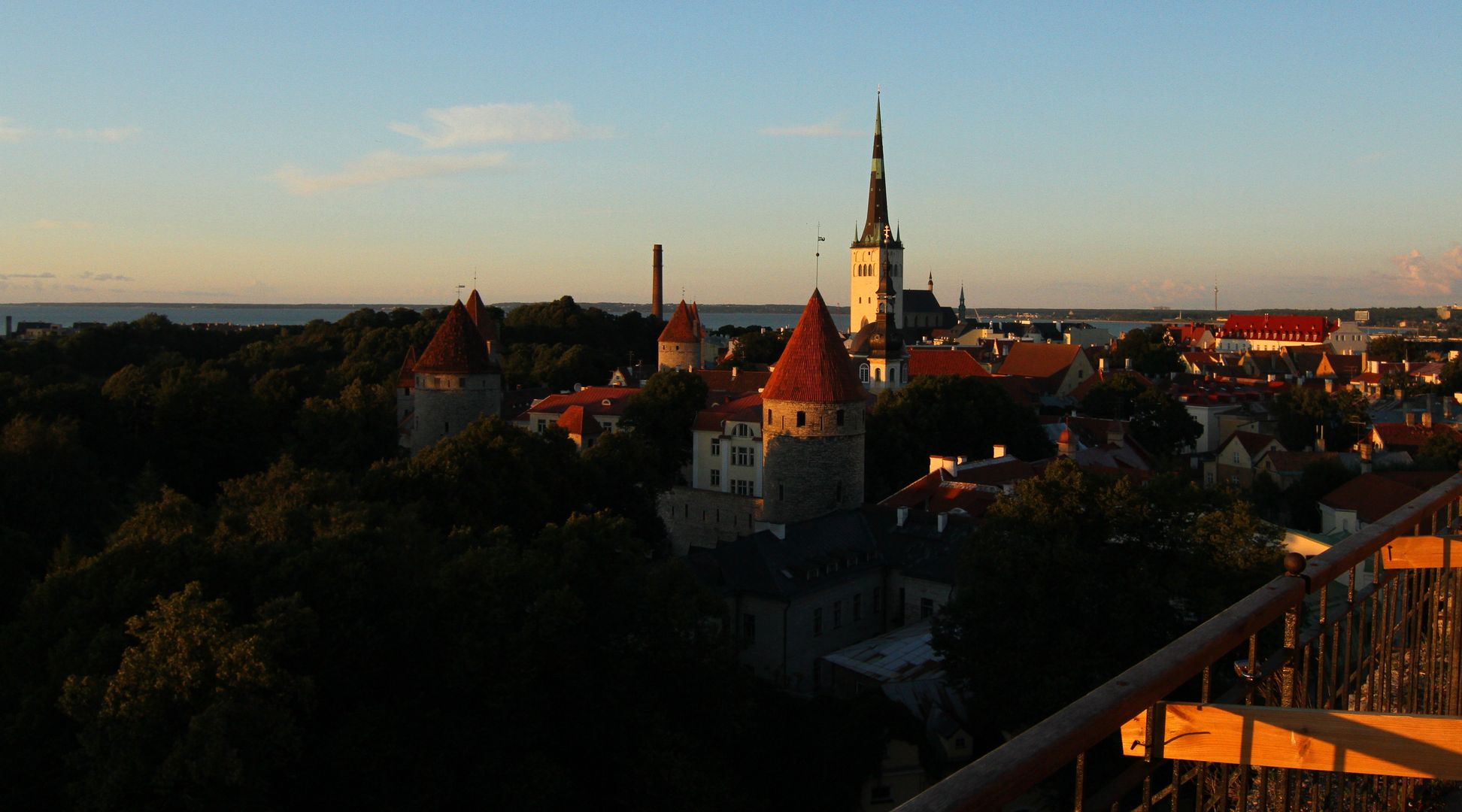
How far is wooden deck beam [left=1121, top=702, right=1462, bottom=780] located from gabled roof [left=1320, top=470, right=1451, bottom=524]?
3010cm

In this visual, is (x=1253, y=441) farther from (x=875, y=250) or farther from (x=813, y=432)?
(x=875, y=250)

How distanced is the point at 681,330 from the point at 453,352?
25.2 m

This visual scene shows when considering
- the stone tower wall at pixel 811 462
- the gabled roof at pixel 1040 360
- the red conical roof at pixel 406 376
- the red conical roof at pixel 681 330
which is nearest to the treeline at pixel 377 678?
the stone tower wall at pixel 811 462

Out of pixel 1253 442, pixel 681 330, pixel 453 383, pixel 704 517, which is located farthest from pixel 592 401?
pixel 1253 442

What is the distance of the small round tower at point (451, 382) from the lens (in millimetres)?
37344

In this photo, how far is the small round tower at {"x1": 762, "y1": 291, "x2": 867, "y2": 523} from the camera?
96.5 feet

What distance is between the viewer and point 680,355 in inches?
2438

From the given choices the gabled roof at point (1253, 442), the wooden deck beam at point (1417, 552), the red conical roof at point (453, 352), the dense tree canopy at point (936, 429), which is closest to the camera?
the wooden deck beam at point (1417, 552)

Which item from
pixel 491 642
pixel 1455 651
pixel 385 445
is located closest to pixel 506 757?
pixel 491 642

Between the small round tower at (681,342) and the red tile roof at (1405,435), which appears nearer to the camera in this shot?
the red tile roof at (1405,435)

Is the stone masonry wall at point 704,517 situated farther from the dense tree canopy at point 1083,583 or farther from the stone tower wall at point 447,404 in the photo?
the dense tree canopy at point 1083,583

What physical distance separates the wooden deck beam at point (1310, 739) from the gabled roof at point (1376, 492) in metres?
30.1

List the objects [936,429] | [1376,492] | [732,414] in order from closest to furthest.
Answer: [1376,492] < [732,414] < [936,429]

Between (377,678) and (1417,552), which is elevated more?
(1417,552)
